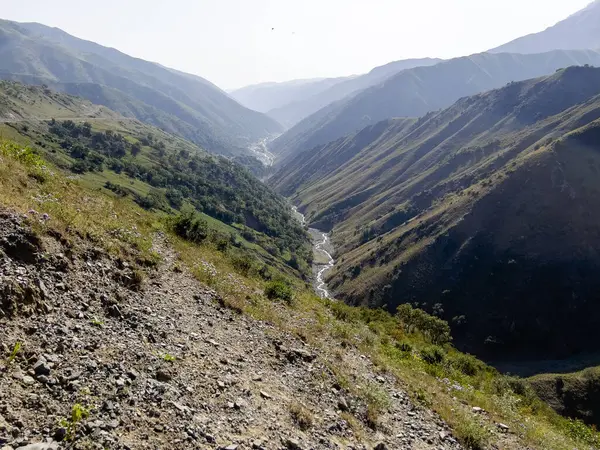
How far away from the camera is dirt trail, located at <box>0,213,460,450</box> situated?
8609 mm

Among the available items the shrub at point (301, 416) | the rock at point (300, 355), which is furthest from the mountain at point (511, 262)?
the shrub at point (301, 416)

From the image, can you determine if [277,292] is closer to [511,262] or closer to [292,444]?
[292,444]

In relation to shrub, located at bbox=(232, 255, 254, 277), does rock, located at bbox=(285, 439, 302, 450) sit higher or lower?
lower

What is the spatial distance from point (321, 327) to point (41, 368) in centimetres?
1430

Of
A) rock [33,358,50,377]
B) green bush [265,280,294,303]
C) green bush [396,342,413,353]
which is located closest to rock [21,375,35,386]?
rock [33,358,50,377]

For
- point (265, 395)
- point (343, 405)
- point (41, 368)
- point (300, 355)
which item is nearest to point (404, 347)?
point (300, 355)

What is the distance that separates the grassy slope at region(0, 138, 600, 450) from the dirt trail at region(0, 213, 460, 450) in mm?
850

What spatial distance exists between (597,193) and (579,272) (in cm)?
3577

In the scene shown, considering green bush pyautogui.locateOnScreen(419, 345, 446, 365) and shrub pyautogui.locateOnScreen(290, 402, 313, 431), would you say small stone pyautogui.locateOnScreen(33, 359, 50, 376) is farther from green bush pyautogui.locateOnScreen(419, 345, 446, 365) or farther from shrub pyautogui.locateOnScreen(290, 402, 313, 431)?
green bush pyautogui.locateOnScreen(419, 345, 446, 365)

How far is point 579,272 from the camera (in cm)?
13125

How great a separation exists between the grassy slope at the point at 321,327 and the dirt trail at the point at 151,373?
85cm

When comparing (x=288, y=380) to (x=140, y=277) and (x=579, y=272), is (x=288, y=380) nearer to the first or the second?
(x=140, y=277)

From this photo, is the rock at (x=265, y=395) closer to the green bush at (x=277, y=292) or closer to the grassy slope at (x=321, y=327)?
the grassy slope at (x=321, y=327)

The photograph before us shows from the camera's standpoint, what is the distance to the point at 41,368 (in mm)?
9070
